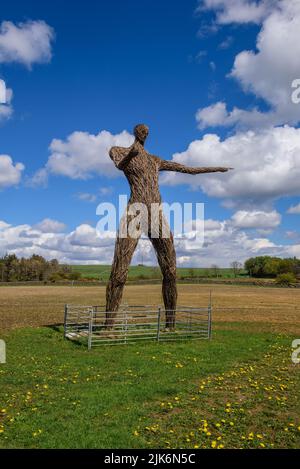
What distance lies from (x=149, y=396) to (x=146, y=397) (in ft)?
0.25

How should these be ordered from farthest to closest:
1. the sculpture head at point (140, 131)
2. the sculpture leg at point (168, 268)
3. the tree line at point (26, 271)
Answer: the tree line at point (26, 271) < the sculpture leg at point (168, 268) < the sculpture head at point (140, 131)

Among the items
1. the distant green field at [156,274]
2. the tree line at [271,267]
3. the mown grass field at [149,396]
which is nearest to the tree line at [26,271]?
the distant green field at [156,274]

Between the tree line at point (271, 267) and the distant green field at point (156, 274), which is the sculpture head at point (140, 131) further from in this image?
the tree line at point (271, 267)

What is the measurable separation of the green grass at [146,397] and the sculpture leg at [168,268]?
7.78 ft

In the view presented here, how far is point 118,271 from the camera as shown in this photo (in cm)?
1368

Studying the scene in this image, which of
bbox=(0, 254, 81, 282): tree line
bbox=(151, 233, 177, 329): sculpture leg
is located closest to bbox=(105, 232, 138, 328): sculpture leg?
bbox=(151, 233, 177, 329): sculpture leg

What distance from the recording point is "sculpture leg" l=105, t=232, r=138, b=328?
13719 millimetres

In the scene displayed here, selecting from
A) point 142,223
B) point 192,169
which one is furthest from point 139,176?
point 192,169

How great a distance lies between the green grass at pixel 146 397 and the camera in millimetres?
5863

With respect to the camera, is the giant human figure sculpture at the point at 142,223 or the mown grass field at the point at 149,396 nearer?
→ the mown grass field at the point at 149,396

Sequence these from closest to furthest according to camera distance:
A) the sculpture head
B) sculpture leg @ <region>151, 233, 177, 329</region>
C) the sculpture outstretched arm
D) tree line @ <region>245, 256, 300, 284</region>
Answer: the sculpture head, sculpture leg @ <region>151, 233, 177, 329</region>, the sculpture outstretched arm, tree line @ <region>245, 256, 300, 284</region>

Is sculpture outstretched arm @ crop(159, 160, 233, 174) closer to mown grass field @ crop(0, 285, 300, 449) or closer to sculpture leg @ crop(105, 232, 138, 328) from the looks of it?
sculpture leg @ crop(105, 232, 138, 328)
